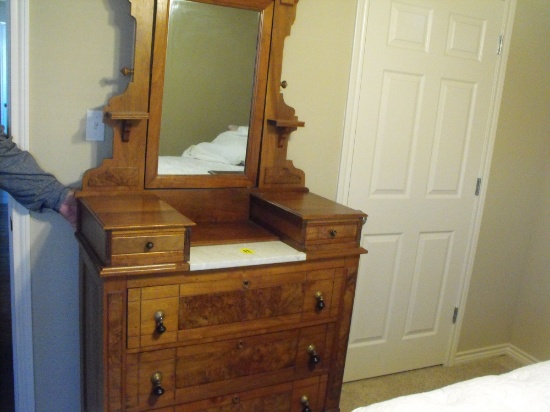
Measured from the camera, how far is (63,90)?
176 centimetres

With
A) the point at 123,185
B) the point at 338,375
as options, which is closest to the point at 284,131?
the point at 123,185

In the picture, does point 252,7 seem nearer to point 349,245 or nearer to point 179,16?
point 179,16

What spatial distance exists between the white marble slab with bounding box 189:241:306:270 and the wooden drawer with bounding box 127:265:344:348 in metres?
0.04

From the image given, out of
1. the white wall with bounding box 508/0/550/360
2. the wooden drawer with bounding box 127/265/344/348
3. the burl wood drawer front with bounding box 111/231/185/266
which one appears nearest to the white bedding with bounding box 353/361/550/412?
the wooden drawer with bounding box 127/265/344/348

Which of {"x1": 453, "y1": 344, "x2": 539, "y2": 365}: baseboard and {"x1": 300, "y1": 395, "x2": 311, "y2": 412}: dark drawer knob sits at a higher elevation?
{"x1": 300, "y1": 395, "x2": 311, "y2": 412}: dark drawer knob

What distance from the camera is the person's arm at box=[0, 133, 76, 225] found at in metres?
1.69

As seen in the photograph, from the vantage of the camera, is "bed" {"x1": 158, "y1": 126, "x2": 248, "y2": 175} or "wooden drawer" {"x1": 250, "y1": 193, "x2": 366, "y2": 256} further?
"bed" {"x1": 158, "y1": 126, "x2": 248, "y2": 175}

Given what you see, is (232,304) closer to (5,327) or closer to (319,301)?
(319,301)

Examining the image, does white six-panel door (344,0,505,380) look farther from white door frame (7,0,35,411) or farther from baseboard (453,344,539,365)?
white door frame (7,0,35,411)

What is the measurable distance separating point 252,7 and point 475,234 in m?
1.73

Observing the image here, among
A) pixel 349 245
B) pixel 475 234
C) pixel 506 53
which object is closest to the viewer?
pixel 349 245

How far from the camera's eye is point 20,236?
182 cm

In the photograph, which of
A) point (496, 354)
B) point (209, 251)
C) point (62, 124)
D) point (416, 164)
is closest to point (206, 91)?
point (62, 124)

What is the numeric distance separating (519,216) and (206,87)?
6.57 ft
